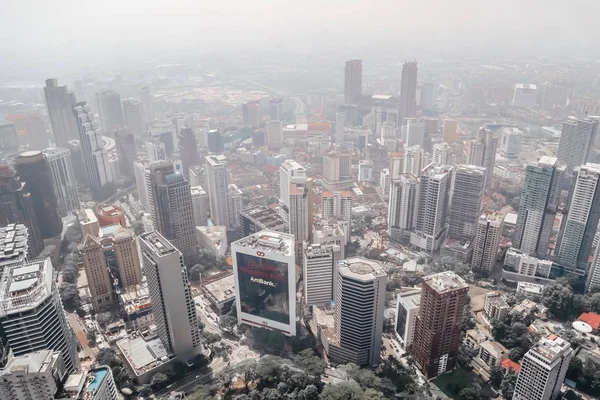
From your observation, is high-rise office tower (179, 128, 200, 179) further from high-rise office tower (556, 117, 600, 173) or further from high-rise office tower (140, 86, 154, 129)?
high-rise office tower (556, 117, 600, 173)

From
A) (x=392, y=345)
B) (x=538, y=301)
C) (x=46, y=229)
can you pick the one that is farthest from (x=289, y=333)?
(x=46, y=229)

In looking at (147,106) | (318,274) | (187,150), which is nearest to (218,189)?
(187,150)

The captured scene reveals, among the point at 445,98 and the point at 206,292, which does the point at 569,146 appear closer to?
the point at 445,98

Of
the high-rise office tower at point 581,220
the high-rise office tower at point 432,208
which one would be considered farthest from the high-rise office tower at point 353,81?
the high-rise office tower at point 581,220

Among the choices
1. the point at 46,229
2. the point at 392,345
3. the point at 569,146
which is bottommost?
the point at 392,345

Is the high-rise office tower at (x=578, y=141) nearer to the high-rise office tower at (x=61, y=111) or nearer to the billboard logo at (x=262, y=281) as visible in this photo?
the billboard logo at (x=262, y=281)

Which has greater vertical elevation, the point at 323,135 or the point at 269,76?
the point at 269,76

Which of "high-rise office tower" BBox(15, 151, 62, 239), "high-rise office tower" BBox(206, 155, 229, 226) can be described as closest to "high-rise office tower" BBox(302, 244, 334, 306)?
"high-rise office tower" BBox(206, 155, 229, 226)
